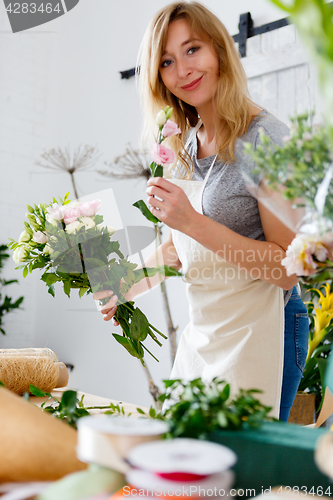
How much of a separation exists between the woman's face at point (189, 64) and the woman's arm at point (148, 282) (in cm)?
44

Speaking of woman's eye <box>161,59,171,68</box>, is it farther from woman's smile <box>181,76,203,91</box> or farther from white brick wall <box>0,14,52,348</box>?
white brick wall <box>0,14,52,348</box>

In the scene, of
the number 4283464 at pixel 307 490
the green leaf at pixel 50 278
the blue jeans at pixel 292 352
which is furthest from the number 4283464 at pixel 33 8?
the number 4283464 at pixel 307 490

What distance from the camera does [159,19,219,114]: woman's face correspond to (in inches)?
46.5

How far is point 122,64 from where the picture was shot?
380 cm

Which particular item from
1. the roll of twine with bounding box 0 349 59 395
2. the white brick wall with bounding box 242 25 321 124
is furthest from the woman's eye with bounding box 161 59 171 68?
the white brick wall with bounding box 242 25 321 124

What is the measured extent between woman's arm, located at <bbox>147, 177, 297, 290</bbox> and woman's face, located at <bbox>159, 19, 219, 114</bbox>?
1.16 feet

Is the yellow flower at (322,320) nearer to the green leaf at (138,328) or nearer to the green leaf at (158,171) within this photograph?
the green leaf at (138,328)

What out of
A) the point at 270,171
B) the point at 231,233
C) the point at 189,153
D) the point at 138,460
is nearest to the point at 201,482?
the point at 138,460

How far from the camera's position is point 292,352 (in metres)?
1.19

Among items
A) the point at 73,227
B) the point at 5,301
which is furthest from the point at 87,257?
the point at 5,301

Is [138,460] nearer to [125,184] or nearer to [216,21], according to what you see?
[216,21]

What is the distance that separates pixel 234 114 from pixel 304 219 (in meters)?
0.73

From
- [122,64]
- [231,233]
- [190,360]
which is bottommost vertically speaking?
[190,360]

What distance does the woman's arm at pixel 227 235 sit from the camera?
39.2 inches
